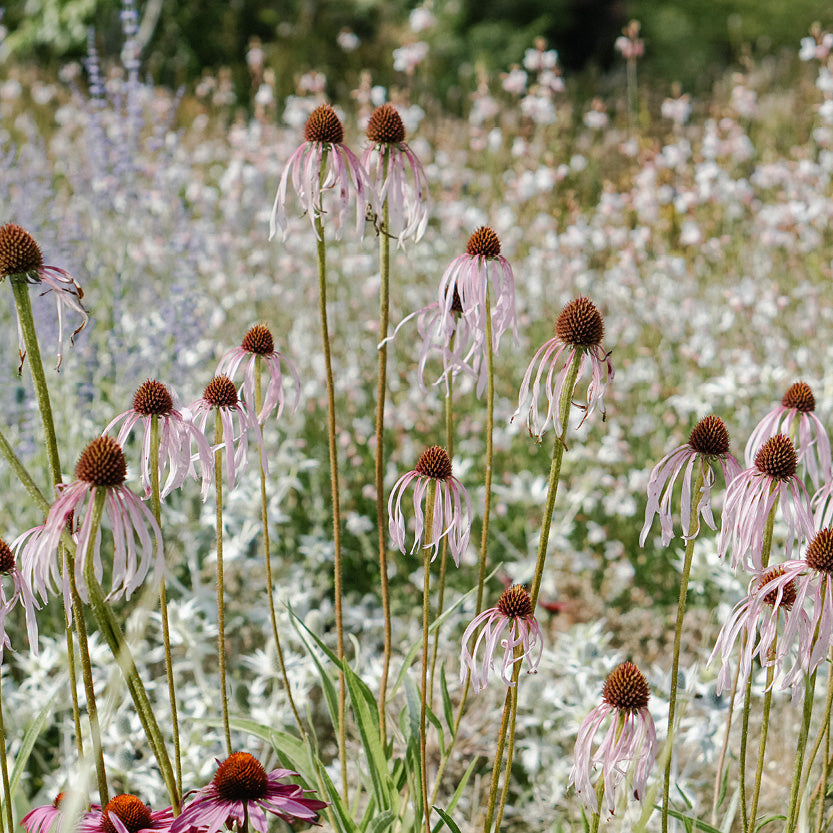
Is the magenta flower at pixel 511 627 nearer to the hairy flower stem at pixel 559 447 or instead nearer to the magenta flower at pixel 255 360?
the hairy flower stem at pixel 559 447

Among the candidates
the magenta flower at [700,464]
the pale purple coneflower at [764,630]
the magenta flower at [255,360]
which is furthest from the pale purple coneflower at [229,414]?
the pale purple coneflower at [764,630]

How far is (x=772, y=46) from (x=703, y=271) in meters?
10.8

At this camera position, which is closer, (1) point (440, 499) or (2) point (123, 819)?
(2) point (123, 819)

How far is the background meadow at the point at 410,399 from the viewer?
2309 millimetres

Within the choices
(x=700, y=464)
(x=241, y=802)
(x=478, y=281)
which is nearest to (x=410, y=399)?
(x=478, y=281)

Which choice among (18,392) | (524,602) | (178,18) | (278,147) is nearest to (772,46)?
(178,18)

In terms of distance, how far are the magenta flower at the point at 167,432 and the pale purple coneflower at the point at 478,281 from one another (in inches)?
15.7

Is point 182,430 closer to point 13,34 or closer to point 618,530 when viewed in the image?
point 618,530

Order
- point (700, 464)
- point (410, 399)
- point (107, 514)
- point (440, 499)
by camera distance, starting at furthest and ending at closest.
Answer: point (410, 399), point (440, 499), point (700, 464), point (107, 514)

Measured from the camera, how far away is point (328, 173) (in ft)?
4.83

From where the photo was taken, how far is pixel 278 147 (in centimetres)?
511

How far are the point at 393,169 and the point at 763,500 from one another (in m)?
0.74

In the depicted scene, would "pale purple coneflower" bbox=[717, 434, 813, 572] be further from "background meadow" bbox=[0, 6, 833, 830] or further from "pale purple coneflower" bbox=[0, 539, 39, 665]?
"pale purple coneflower" bbox=[0, 539, 39, 665]

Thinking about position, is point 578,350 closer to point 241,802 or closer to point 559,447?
point 559,447
